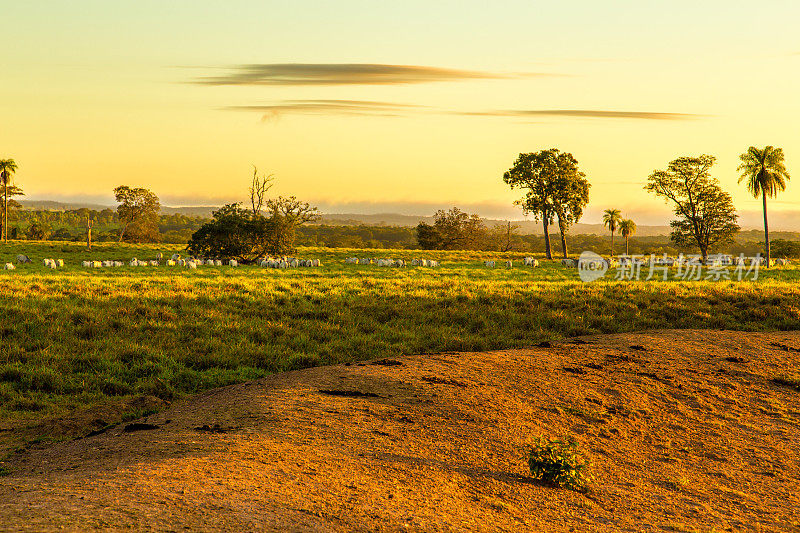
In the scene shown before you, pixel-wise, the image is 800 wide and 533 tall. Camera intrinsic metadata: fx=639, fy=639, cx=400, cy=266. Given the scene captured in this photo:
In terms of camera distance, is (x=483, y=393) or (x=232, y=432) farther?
(x=483, y=393)

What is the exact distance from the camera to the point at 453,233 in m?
99.3

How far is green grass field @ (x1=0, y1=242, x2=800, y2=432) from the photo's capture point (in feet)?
46.1

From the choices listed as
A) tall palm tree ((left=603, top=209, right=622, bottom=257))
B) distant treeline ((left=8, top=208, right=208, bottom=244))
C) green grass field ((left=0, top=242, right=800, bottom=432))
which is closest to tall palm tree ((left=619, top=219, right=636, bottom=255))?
tall palm tree ((left=603, top=209, right=622, bottom=257))

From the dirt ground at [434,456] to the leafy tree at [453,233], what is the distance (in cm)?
8199

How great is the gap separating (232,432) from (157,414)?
8.93 feet

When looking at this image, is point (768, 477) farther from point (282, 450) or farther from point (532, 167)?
point (532, 167)

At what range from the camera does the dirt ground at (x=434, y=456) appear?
20.2 ft

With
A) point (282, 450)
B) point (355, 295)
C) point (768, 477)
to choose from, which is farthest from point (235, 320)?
point (768, 477)

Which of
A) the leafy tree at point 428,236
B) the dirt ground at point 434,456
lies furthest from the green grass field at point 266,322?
the leafy tree at point 428,236

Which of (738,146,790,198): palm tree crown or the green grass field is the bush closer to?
the green grass field

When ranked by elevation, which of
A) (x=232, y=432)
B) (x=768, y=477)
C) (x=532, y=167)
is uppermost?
(x=532, y=167)

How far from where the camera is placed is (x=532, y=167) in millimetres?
74562

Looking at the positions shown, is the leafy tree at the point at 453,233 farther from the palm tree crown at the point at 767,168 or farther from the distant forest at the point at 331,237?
the palm tree crown at the point at 767,168

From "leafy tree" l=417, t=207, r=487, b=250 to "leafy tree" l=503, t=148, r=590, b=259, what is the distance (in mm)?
22599
